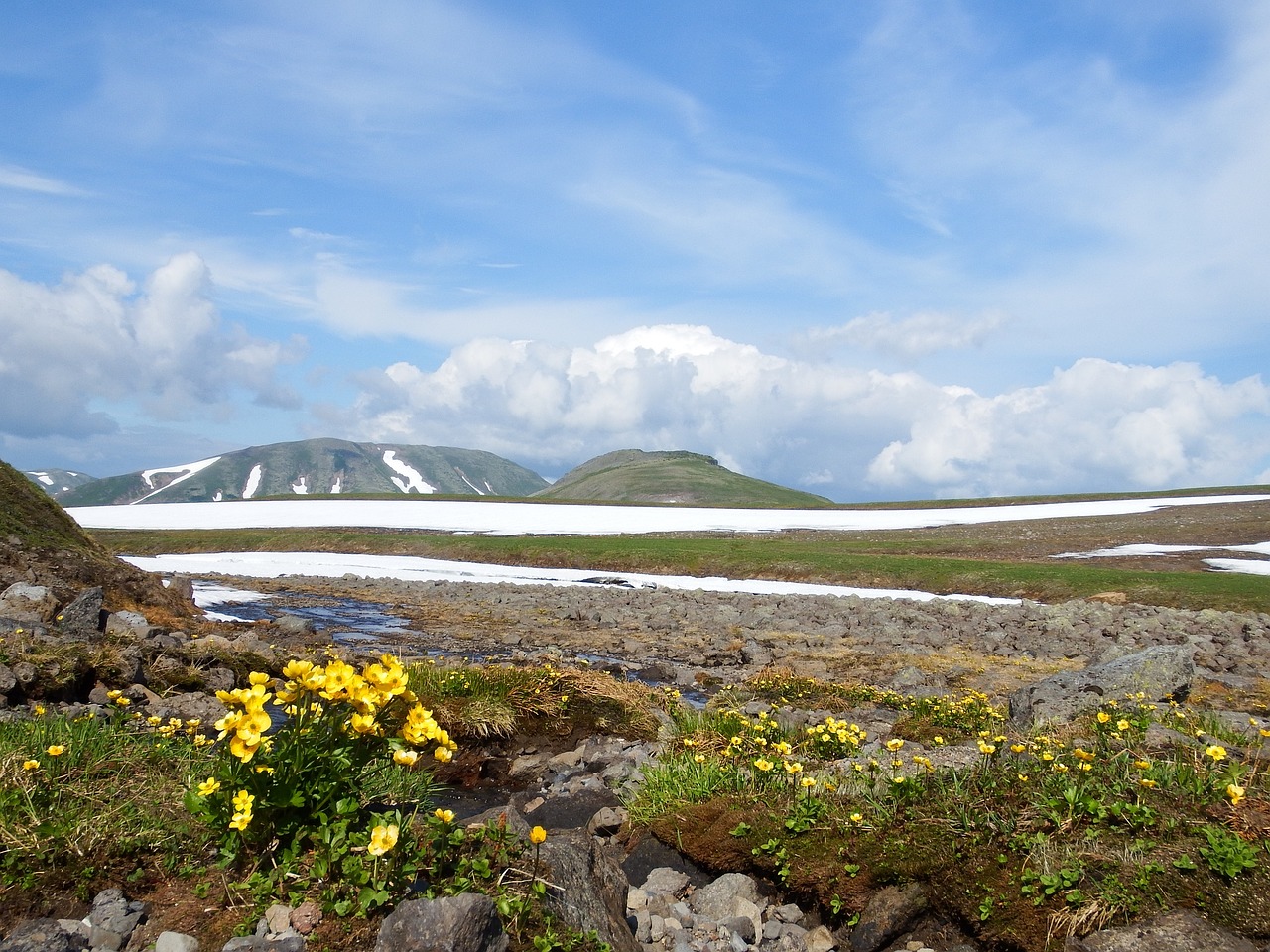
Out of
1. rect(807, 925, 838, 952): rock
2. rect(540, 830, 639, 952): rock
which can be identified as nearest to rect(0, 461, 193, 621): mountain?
rect(540, 830, 639, 952): rock

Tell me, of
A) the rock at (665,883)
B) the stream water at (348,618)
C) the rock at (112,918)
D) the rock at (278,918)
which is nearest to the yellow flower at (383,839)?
the rock at (278,918)

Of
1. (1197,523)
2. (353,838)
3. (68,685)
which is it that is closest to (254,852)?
(353,838)

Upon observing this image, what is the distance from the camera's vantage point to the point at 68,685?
9102 mm

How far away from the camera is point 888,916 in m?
Answer: 5.74

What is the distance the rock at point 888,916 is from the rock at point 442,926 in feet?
9.58

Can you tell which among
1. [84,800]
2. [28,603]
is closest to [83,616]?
[28,603]

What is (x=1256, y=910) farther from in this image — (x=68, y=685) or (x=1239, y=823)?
(x=68, y=685)

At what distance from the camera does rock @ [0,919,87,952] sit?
412cm

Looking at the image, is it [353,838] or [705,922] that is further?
[705,922]

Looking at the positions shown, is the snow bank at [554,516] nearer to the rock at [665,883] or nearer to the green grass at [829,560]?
the green grass at [829,560]

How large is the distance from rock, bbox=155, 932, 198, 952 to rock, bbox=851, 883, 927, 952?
14.5 ft

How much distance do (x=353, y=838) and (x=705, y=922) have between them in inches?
116

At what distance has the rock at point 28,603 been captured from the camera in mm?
12430

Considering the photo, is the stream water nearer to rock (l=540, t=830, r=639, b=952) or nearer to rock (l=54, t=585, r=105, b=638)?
rock (l=54, t=585, r=105, b=638)
